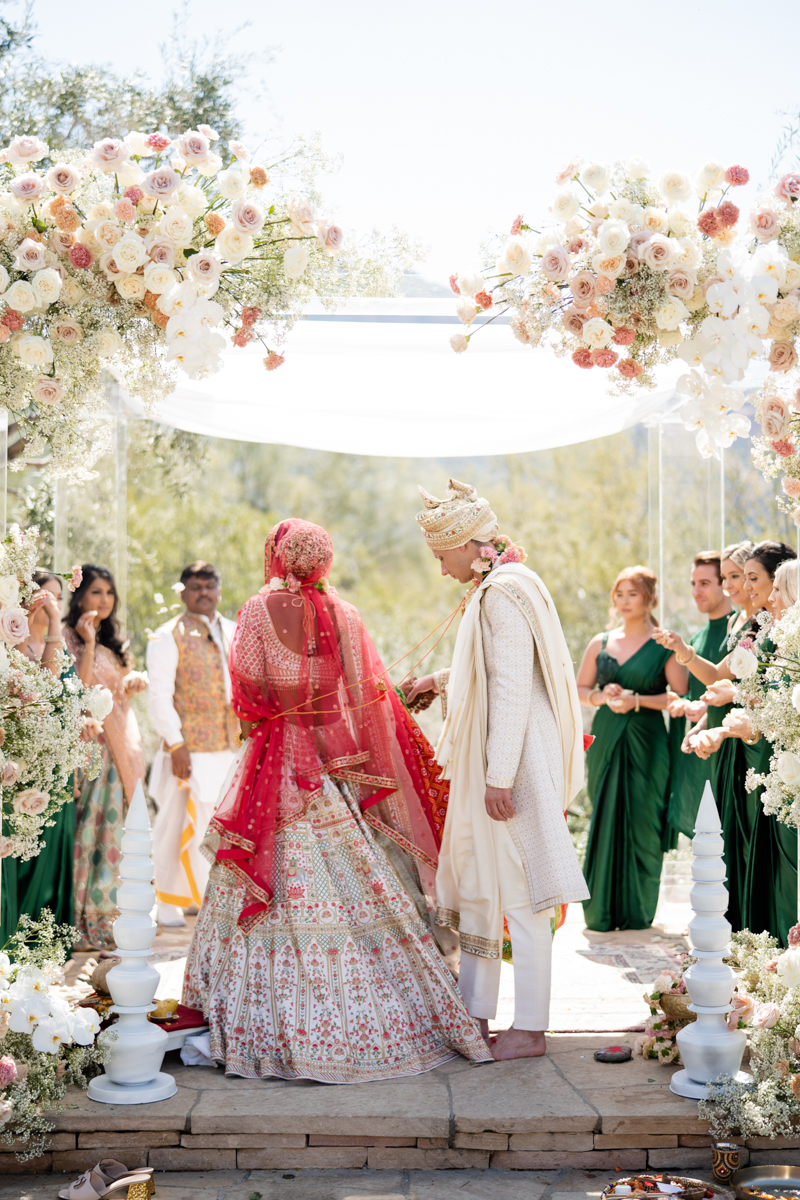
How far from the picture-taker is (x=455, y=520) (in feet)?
13.0

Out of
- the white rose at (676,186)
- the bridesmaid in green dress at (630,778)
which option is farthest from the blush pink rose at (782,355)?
the bridesmaid in green dress at (630,778)

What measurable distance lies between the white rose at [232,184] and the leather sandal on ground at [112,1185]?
2.83 m

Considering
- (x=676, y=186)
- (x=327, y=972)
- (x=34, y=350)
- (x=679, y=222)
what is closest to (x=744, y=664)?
(x=679, y=222)

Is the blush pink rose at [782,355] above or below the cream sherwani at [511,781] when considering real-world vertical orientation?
above

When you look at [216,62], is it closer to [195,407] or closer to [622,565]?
[195,407]

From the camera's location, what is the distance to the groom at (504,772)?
3771 millimetres

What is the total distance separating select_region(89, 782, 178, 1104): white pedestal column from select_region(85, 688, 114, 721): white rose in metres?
0.30

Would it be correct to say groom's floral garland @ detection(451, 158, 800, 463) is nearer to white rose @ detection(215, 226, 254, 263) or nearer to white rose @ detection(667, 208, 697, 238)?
white rose @ detection(667, 208, 697, 238)

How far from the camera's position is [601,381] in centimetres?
557

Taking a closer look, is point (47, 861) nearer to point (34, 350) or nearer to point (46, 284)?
point (34, 350)

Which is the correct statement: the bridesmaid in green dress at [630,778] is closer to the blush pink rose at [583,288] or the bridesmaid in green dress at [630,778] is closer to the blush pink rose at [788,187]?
the blush pink rose at [583,288]

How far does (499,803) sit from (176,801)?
113 inches

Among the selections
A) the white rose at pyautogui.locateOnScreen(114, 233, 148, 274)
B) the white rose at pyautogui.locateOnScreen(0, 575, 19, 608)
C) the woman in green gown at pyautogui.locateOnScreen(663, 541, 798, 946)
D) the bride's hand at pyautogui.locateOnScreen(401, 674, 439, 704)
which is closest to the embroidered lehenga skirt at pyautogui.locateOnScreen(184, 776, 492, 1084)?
the bride's hand at pyautogui.locateOnScreen(401, 674, 439, 704)

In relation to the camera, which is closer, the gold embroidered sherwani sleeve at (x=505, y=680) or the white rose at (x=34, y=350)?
the white rose at (x=34, y=350)
